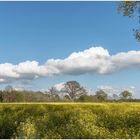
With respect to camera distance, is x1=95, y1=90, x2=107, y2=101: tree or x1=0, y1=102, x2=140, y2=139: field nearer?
x1=0, y1=102, x2=140, y2=139: field

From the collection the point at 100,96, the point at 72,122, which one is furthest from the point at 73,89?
Answer: the point at 72,122

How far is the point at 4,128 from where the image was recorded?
82.6ft

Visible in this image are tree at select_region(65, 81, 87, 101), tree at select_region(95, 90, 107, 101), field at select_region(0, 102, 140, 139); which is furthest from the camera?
tree at select_region(65, 81, 87, 101)

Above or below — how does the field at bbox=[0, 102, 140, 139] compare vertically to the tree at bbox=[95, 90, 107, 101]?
below

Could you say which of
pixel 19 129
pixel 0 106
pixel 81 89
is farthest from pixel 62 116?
pixel 81 89

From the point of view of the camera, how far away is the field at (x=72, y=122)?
816 inches

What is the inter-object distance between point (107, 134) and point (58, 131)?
3.25 meters

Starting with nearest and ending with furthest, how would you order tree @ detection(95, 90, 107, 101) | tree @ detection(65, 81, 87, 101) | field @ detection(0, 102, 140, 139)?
field @ detection(0, 102, 140, 139) < tree @ detection(95, 90, 107, 101) < tree @ detection(65, 81, 87, 101)

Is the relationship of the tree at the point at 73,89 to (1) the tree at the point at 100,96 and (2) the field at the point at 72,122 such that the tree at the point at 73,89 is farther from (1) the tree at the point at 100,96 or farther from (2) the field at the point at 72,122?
(2) the field at the point at 72,122

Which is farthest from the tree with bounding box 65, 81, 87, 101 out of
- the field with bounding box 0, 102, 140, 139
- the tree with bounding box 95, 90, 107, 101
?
the field with bounding box 0, 102, 140, 139

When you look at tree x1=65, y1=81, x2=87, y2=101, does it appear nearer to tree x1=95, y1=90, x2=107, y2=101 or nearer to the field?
tree x1=95, y1=90, x2=107, y2=101

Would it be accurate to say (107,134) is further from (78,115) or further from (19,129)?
(19,129)

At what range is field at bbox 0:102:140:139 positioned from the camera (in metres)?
20.7

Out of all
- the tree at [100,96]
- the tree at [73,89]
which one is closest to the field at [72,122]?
the tree at [100,96]
